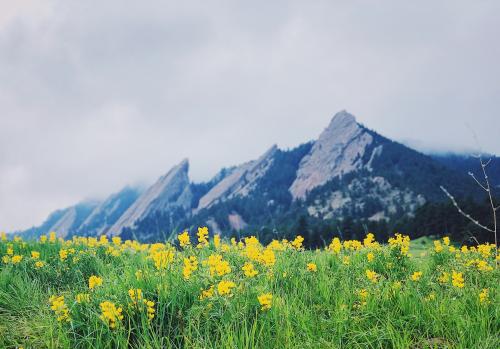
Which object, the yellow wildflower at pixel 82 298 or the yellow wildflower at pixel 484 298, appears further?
the yellow wildflower at pixel 484 298

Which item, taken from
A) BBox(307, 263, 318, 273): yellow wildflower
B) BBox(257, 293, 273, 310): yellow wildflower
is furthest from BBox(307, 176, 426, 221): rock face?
BBox(257, 293, 273, 310): yellow wildflower

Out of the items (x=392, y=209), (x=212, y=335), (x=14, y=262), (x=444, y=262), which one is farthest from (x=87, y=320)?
(x=392, y=209)

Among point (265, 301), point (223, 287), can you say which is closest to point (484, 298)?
point (265, 301)

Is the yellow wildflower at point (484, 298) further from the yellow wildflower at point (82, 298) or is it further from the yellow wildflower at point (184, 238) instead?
the yellow wildflower at point (82, 298)

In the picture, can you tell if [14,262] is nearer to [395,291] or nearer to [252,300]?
[252,300]

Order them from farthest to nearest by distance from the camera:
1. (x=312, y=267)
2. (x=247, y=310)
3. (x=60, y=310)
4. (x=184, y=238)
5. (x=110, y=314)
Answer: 1. (x=312, y=267)
2. (x=184, y=238)
3. (x=247, y=310)
4. (x=60, y=310)
5. (x=110, y=314)

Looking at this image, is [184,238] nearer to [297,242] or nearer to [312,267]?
[312,267]

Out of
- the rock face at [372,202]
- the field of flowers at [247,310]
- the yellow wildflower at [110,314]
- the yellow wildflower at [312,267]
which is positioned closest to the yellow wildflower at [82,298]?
the field of flowers at [247,310]

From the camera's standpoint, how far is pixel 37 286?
19.7 feet

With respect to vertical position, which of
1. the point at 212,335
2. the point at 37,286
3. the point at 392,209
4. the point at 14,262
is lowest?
the point at 392,209

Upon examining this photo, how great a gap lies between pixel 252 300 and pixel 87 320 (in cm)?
184

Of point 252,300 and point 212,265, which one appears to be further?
point 212,265

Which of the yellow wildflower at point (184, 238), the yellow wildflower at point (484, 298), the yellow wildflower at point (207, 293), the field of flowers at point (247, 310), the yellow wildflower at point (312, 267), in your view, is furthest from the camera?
the yellow wildflower at point (312, 267)

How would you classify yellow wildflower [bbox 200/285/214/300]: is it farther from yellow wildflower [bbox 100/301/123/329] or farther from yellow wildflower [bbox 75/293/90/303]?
yellow wildflower [bbox 75/293/90/303]
